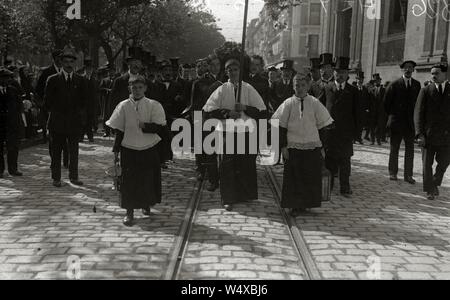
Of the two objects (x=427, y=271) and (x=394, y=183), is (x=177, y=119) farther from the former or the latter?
(x=427, y=271)

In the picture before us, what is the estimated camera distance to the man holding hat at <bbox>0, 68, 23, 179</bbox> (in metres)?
9.73

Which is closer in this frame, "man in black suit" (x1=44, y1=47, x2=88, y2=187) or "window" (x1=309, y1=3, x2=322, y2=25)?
"man in black suit" (x1=44, y1=47, x2=88, y2=187)

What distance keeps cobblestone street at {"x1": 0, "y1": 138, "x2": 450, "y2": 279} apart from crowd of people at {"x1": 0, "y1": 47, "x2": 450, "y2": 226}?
1.27 feet

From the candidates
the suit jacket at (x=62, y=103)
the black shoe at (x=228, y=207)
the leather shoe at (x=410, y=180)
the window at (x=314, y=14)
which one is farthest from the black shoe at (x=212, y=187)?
the window at (x=314, y=14)

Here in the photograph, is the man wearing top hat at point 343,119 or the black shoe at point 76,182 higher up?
the man wearing top hat at point 343,119

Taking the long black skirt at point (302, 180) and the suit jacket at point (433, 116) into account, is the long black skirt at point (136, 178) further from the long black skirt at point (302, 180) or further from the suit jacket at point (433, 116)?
the suit jacket at point (433, 116)

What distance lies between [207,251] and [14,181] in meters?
5.15

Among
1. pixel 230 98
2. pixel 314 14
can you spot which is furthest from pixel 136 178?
pixel 314 14

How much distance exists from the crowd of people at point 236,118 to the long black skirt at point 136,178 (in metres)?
0.01

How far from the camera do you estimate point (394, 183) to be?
10.0 metres

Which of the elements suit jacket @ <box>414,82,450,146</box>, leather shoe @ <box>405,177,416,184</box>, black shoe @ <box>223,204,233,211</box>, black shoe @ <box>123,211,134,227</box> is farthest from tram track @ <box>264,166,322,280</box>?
leather shoe @ <box>405,177,416,184</box>

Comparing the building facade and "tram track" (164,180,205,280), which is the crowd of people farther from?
the building facade

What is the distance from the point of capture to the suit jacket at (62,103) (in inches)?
349
